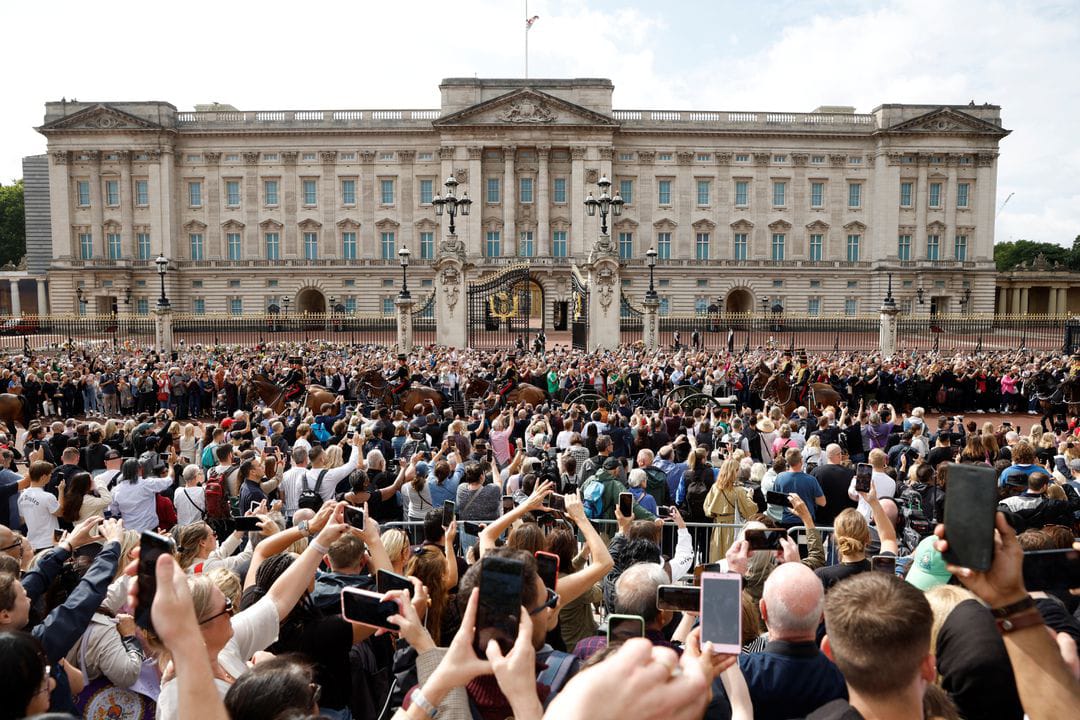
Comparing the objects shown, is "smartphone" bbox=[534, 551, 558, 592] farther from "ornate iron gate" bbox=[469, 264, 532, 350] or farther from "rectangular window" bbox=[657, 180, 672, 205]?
"rectangular window" bbox=[657, 180, 672, 205]

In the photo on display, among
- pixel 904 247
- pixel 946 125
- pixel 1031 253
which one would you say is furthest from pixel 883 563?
pixel 1031 253

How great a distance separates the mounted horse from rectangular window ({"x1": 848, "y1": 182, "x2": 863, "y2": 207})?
52.3m

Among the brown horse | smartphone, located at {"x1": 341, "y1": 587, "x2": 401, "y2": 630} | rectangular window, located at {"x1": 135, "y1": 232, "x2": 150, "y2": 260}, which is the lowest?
the brown horse

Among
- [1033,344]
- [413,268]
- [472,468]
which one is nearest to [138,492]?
[472,468]

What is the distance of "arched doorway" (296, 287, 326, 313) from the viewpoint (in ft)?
205

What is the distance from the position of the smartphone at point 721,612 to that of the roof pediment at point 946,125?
6651 cm

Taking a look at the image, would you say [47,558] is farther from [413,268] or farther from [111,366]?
[413,268]

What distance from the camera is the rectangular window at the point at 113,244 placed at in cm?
6112

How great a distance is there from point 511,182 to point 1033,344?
1499 inches

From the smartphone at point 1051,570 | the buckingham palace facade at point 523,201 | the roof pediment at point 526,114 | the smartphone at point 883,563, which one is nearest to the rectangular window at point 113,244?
the buckingham palace facade at point 523,201

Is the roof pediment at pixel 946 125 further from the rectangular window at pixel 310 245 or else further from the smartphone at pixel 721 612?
the smartphone at pixel 721 612

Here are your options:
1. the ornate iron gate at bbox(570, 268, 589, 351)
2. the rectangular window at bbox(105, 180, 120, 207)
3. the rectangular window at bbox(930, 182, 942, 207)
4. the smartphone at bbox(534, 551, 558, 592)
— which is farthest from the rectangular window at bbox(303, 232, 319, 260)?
the smartphone at bbox(534, 551, 558, 592)

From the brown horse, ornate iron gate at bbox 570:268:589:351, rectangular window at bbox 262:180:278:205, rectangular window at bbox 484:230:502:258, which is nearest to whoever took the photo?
the brown horse

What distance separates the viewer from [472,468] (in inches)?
328
